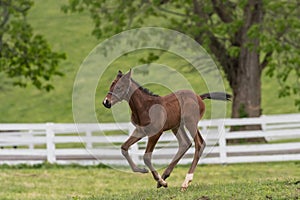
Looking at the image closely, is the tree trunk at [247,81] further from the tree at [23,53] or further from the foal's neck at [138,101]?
the foal's neck at [138,101]

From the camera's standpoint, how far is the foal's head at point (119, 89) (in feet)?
31.8

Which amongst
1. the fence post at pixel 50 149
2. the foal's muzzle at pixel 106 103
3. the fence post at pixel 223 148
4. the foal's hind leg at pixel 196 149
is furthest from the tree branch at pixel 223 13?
the foal's muzzle at pixel 106 103

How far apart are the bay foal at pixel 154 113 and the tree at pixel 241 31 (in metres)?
15.6

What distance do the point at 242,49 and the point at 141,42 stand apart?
423 centimetres

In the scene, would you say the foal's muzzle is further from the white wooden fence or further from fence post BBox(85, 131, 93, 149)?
fence post BBox(85, 131, 93, 149)

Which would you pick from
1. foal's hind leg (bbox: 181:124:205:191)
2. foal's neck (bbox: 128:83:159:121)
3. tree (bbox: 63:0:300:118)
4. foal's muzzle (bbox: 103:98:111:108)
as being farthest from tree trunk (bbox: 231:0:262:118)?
foal's muzzle (bbox: 103:98:111:108)

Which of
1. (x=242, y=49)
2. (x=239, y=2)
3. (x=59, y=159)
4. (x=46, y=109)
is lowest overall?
(x=46, y=109)

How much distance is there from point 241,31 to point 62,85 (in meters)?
27.3

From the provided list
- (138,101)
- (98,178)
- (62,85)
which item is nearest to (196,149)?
(138,101)

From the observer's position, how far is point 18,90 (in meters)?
53.9

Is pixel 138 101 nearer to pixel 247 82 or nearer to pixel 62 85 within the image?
pixel 247 82

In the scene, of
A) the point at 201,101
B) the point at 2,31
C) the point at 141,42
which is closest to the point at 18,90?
the point at 2,31

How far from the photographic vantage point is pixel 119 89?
9.87 meters

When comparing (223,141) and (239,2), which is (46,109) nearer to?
(239,2)
